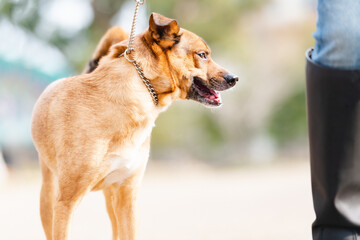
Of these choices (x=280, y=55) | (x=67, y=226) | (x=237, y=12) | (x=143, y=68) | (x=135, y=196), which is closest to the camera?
Answer: (x=67, y=226)

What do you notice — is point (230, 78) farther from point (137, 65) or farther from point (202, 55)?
point (137, 65)

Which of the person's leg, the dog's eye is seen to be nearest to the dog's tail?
the dog's eye

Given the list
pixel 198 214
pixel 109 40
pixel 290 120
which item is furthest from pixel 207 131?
pixel 109 40

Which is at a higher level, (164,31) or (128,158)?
(164,31)

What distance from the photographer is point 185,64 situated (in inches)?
120

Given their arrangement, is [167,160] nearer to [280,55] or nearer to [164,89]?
[280,55]

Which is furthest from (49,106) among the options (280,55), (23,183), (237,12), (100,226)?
(280,55)

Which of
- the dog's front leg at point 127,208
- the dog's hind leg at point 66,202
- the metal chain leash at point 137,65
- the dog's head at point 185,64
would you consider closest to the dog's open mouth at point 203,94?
the dog's head at point 185,64

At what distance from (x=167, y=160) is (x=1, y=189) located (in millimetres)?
8691

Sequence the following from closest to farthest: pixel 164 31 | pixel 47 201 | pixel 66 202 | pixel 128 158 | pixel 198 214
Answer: pixel 66 202 < pixel 128 158 < pixel 164 31 < pixel 47 201 < pixel 198 214

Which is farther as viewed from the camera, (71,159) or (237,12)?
(237,12)

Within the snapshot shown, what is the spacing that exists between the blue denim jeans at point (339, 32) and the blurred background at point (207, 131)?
2.36m

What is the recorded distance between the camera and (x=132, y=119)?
2.86m

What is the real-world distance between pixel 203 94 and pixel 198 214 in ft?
11.3
